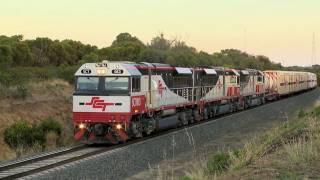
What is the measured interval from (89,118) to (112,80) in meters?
1.63

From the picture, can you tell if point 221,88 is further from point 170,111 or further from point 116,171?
point 116,171

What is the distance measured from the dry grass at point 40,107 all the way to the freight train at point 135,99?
4.25m

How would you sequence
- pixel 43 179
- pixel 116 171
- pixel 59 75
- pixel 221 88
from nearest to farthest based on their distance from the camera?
pixel 43 179, pixel 116 171, pixel 221 88, pixel 59 75

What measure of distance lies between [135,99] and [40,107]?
16.4 m

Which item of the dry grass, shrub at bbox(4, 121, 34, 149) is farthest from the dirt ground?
shrub at bbox(4, 121, 34, 149)

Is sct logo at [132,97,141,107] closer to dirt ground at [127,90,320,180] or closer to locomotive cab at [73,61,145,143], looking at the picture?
locomotive cab at [73,61,145,143]

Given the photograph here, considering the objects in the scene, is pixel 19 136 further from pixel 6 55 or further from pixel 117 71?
pixel 6 55

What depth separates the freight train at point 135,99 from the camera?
2139 centimetres

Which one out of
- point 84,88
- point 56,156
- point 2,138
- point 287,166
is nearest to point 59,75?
point 2,138

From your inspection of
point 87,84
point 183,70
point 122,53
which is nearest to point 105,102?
point 87,84

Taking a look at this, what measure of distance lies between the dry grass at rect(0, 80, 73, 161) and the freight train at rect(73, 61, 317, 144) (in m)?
4.25

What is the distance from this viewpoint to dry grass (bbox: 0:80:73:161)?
102 ft

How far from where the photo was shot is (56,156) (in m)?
18.0

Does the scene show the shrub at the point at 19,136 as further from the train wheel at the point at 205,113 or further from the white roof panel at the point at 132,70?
→ the train wheel at the point at 205,113
